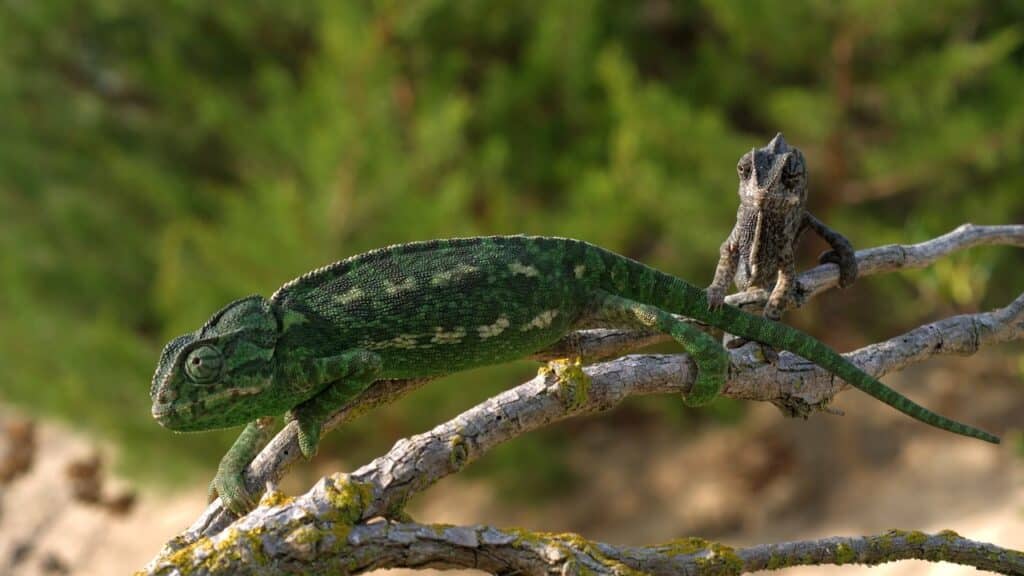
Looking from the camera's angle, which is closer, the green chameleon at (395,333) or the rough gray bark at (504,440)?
the rough gray bark at (504,440)

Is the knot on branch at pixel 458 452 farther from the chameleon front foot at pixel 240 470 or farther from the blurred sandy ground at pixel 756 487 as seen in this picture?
the blurred sandy ground at pixel 756 487

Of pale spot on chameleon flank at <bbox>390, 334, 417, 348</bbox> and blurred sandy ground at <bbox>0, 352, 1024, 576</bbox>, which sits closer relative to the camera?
pale spot on chameleon flank at <bbox>390, 334, 417, 348</bbox>

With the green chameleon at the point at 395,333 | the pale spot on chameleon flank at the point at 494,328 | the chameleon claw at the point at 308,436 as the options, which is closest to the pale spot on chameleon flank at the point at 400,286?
the green chameleon at the point at 395,333

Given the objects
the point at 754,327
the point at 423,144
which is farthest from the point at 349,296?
the point at 423,144

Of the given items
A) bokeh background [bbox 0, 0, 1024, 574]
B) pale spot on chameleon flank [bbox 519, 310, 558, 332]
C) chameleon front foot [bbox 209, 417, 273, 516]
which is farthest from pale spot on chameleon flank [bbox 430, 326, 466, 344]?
bokeh background [bbox 0, 0, 1024, 574]

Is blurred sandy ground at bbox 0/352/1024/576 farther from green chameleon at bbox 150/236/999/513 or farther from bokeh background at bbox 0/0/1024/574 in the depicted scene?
green chameleon at bbox 150/236/999/513

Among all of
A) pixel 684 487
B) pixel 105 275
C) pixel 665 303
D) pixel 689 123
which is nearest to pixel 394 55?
pixel 689 123

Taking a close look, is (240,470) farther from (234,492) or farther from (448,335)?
(448,335)
